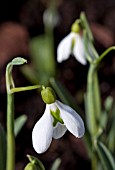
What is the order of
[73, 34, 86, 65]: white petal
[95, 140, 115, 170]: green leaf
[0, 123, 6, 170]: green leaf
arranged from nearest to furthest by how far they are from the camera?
[0, 123, 6, 170]: green leaf < [95, 140, 115, 170]: green leaf < [73, 34, 86, 65]: white petal

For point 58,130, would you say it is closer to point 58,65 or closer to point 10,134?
point 10,134

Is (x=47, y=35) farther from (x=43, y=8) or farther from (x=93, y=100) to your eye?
(x=93, y=100)

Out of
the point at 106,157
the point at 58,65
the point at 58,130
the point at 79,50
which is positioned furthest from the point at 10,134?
the point at 58,65

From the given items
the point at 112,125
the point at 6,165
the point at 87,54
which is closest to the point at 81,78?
the point at 112,125

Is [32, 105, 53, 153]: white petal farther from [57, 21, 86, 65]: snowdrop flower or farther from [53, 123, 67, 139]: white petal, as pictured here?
[57, 21, 86, 65]: snowdrop flower

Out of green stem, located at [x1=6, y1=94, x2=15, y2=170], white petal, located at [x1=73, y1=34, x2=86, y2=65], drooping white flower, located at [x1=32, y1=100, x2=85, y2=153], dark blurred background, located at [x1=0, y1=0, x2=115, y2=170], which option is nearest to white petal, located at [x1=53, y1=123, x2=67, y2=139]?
drooping white flower, located at [x1=32, y1=100, x2=85, y2=153]

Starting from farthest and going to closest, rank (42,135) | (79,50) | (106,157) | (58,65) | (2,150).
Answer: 1. (58,65)
2. (79,50)
3. (106,157)
4. (2,150)
5. (42,135)
